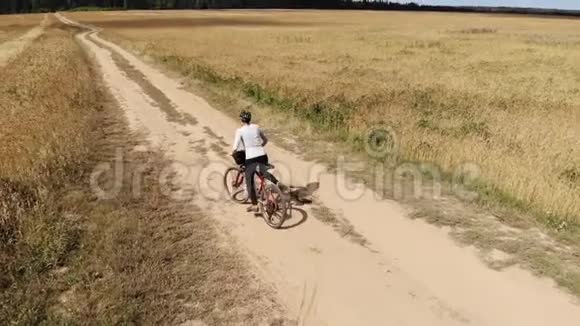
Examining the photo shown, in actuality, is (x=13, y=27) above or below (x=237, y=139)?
above

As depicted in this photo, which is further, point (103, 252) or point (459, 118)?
point (459, 118)

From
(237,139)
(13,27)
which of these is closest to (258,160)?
(237,139)

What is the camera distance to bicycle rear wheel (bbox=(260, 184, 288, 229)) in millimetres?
9117

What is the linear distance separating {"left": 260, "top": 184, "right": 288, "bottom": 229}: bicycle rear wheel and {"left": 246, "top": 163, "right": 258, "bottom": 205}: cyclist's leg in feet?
1.11

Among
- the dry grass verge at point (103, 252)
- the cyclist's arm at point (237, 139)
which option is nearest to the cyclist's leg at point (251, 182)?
the cyclist's arm at point (237, 139)

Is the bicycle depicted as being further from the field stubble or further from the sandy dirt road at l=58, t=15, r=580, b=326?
the field stubble

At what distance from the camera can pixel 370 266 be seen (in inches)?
307

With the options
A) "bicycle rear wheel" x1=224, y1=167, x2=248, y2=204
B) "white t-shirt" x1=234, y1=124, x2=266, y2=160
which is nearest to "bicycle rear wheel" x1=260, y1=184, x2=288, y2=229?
"white t-shirt" x1=234, y1=124, x2=266, y2=160

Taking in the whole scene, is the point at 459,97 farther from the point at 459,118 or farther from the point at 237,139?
the point at 237,139

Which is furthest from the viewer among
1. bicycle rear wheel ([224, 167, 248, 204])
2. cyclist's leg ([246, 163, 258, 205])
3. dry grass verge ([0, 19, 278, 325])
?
bicycle rear wheel ([224, 167, 248, 204])

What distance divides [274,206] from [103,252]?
117 inches

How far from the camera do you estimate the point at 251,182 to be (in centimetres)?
970

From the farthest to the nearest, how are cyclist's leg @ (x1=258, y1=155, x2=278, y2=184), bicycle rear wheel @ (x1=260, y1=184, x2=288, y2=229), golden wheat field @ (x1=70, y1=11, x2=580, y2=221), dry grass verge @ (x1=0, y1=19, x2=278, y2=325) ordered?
A: golden wheat field @ (x1=70, y1=11, x2=580, y2=221) → cyclist's leg @ (x1=258, y1=155, x2=278, y2=184) → bicycle rear wheel @ (x1=260, y1=184, x2=288, y2=229) → dry grass verge @ (x1=0, y1=19, x2=278, y2=325)

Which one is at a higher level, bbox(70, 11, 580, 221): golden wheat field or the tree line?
the tree line
